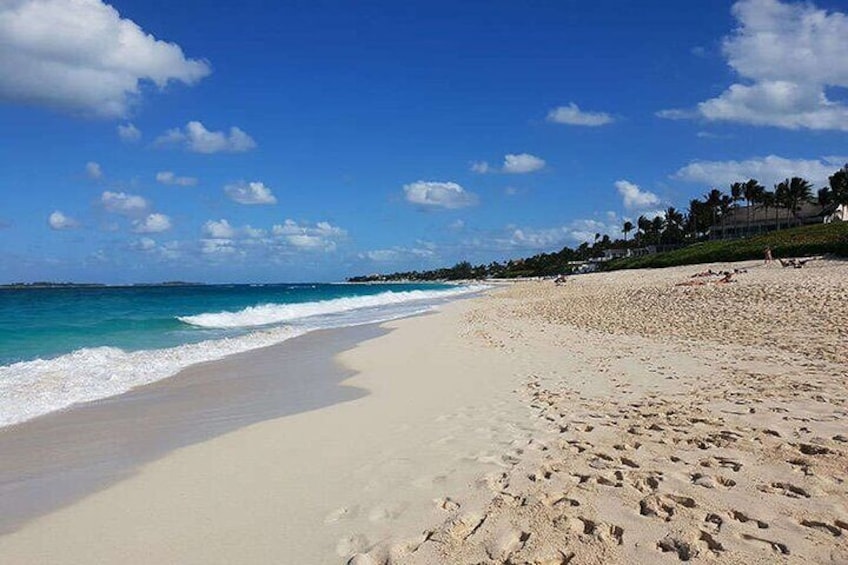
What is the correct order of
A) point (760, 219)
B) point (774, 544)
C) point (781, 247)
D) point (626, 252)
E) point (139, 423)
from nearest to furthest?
point (774, 544) < point (139, 423) < point (781, 247) < point (760, 219) < point (626, 252)

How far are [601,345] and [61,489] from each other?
11474mm

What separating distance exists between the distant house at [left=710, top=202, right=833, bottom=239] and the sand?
304 feet

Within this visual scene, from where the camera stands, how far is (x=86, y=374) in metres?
12.9

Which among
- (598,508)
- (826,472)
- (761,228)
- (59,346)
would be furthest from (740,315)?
(761,228)

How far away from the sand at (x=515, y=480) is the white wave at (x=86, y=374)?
476 cm

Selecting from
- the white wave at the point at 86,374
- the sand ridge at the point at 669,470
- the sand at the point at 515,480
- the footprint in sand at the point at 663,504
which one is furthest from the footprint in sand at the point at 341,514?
the white wave at the point at 86,374

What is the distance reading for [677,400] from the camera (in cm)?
774

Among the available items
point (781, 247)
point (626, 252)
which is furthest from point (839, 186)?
point (626, 252)

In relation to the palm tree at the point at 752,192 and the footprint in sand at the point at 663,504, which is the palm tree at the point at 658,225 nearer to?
the palm tree at the point at 752,192

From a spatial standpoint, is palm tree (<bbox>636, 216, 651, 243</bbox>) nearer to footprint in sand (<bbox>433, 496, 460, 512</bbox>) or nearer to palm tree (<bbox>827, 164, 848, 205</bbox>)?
palm tree (<bbox>827, 164, 848, 205</bbox>)

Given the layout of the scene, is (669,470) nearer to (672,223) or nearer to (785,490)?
(785,490)

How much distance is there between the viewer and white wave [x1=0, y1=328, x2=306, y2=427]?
9875mm

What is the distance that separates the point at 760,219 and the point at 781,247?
48.0 metres

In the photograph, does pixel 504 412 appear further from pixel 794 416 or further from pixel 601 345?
pixel 601 345
